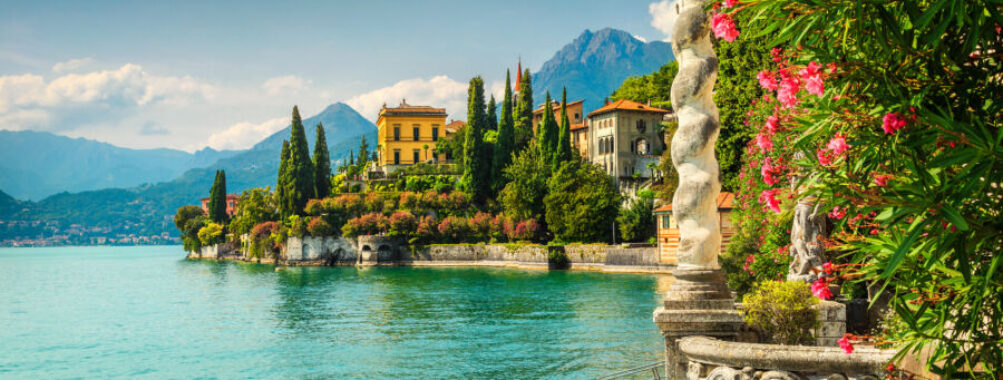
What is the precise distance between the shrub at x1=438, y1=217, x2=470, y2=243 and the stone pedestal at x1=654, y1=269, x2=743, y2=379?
56.5m

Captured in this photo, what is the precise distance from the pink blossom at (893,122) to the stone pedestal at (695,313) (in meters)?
3.77

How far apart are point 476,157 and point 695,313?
58750 mm

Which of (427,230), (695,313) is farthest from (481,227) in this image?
(695,313)

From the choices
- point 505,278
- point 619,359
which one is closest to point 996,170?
point 619,359

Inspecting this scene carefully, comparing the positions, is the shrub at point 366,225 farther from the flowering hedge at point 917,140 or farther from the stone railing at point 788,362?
the flowering hedge at point 917,140

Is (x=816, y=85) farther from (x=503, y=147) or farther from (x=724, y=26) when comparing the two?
(x=503, y=147)

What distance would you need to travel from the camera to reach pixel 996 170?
338 centimetres

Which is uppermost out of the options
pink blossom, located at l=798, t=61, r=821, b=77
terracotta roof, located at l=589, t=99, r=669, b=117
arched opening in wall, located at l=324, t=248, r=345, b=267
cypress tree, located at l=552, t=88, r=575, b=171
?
terracotta roof, located at l=589, t=99, r=669, b=117

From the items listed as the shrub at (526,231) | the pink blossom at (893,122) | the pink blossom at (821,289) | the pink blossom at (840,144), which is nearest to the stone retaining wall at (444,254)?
the shrub at (526,231)

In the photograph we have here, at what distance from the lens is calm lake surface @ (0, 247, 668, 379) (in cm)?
1919

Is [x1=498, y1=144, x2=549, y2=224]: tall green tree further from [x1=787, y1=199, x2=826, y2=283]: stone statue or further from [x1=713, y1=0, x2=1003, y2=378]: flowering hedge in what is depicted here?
[x1=713, y1=0, x2=1003, y2=378]: flowering hedge

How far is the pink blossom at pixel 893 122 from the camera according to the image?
144 inches

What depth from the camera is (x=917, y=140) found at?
141 inches

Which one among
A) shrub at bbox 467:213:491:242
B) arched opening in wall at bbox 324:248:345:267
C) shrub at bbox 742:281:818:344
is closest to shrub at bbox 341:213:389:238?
arched opening in wall at bbox 324:248:345:267
